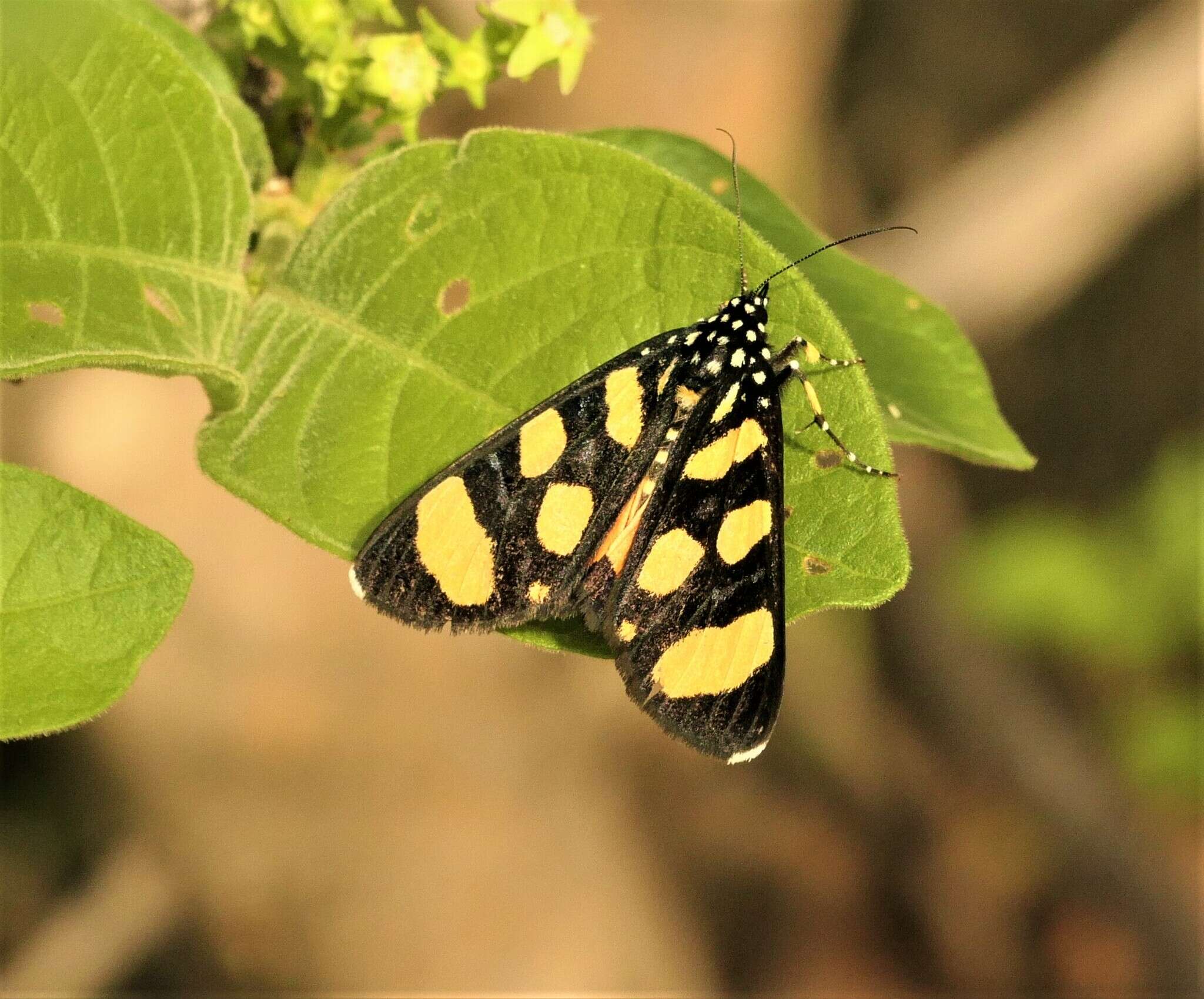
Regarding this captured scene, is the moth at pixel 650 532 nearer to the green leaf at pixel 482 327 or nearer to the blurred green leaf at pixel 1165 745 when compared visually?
the green leaf at pixel 482 327

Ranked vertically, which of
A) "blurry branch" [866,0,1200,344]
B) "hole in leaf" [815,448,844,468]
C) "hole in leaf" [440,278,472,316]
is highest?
"blurry branch" [866,0,1200,344]

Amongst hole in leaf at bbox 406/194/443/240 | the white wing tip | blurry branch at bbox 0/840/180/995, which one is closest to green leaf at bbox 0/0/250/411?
hole in leaf at bbox 406/194/443/240

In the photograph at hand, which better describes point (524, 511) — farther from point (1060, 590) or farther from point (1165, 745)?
point (1165, 745)

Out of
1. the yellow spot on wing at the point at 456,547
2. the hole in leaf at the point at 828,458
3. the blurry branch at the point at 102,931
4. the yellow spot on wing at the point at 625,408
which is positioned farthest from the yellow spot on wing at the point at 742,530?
the blurry branch at the point at 102,931

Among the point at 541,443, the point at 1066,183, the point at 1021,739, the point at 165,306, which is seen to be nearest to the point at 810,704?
the point at 1021,739

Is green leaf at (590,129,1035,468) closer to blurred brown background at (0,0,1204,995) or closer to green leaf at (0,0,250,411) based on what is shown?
green leaf at (0,0,250,411)

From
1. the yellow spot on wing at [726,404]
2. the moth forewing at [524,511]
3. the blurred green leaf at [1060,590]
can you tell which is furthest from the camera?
the blurred green leaf at [1060,590]
